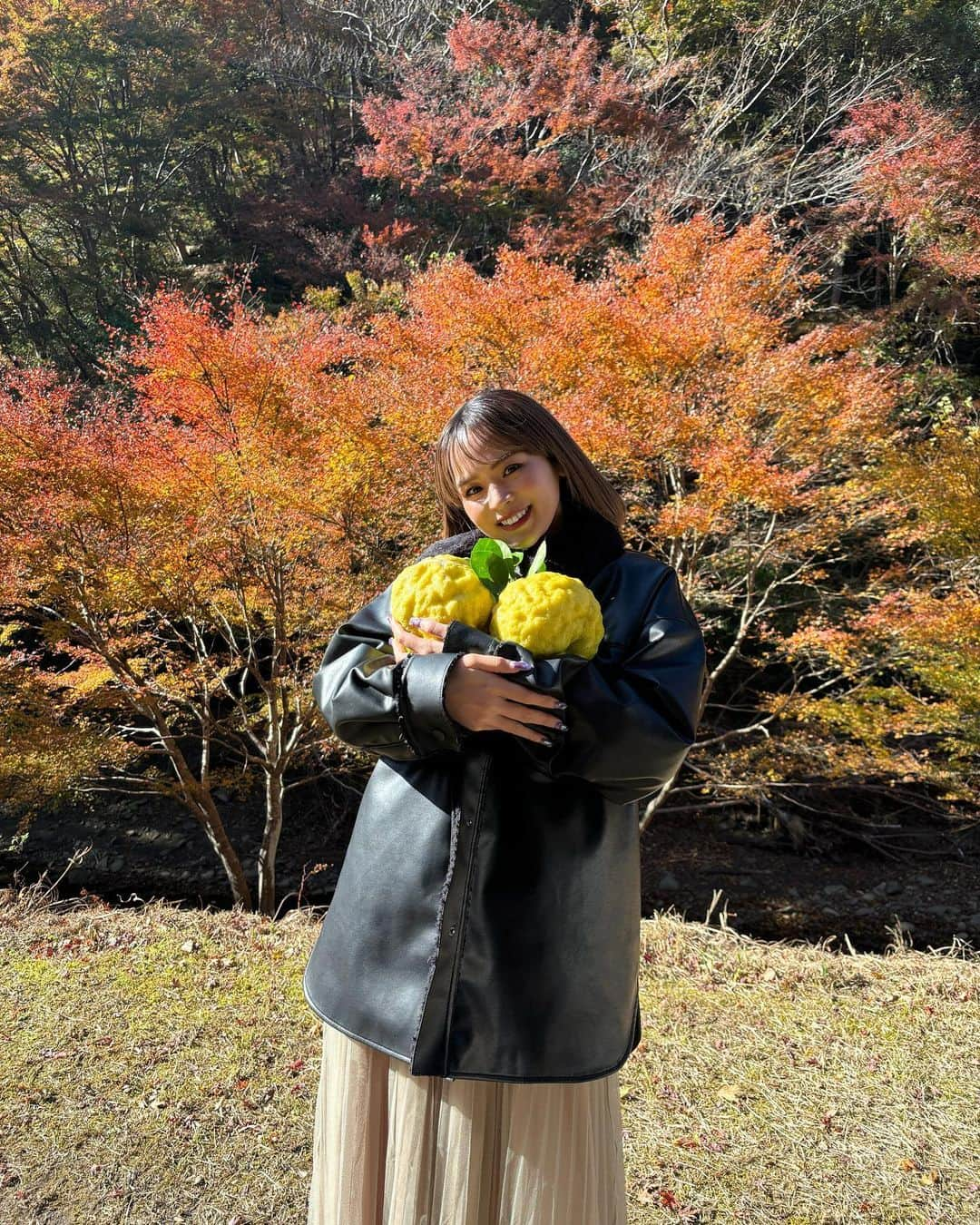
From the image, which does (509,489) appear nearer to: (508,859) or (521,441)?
→ (521,441)

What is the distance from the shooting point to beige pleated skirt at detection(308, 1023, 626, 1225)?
1.30 m

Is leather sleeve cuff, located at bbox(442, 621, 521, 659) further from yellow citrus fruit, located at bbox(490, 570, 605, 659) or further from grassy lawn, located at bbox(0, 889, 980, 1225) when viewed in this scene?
grassy lawn, located at bbox(0, 889, 980, 1225)

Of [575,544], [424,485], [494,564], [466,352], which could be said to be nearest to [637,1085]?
[575,544]

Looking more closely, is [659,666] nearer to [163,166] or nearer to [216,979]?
[216,979]

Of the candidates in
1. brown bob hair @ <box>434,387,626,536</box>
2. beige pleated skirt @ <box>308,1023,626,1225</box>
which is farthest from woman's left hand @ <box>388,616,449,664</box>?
beige pleated skirt @ <box>308,1023,626,1225</box>

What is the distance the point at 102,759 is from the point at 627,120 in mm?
11857

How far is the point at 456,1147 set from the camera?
1.30m

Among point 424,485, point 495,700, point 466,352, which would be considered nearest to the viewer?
point 495,700

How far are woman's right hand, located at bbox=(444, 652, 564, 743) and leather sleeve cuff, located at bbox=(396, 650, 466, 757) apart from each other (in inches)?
0.5

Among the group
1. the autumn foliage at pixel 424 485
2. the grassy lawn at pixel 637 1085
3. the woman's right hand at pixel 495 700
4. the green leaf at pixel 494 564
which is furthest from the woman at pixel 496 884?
the autumn foliage at pixel 424 485

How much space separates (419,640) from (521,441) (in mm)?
423

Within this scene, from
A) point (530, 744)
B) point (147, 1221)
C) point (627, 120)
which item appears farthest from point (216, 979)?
point (627, 120)

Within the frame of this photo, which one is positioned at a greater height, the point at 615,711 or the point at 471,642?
the point at 471,642

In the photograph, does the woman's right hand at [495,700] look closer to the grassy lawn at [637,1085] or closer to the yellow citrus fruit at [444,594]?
the yellow citrus fruit at [444,594]
